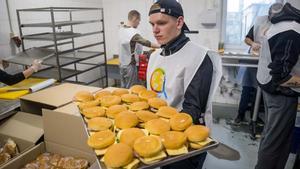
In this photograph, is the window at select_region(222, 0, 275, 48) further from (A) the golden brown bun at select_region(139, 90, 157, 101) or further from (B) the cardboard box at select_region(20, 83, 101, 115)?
(A) the golden brown bun at select_region(139, 90, 157, 101)

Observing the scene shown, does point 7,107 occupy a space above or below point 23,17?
below

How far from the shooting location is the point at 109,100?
1.13 m

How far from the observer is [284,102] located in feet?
6.04

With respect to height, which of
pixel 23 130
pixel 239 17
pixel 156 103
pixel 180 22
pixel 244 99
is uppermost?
pixel 239 17

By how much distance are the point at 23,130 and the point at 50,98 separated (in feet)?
0.98

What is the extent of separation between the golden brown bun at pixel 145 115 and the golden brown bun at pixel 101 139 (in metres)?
0.15

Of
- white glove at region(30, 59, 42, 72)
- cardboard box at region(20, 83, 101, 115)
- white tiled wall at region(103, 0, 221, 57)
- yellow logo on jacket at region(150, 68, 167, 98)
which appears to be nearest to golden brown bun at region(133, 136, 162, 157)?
yellow logo on jacket at region(150, 68, 167, 98)

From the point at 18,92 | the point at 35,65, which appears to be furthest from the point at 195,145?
the point at 35,65

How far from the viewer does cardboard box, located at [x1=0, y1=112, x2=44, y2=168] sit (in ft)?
5.25

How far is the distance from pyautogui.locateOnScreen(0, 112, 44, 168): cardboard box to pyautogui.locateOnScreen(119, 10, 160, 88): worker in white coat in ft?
6.56

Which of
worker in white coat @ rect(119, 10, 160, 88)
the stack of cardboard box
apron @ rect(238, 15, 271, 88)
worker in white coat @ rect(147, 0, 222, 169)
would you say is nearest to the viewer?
worker in white coat @ rect(147, 0, 222, 169)

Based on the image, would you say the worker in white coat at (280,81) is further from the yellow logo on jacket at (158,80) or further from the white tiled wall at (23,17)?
the white tiled wall at (23,17)

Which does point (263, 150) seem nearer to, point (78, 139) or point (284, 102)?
point (284, 102)

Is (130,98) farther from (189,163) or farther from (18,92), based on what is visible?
(18,92)
